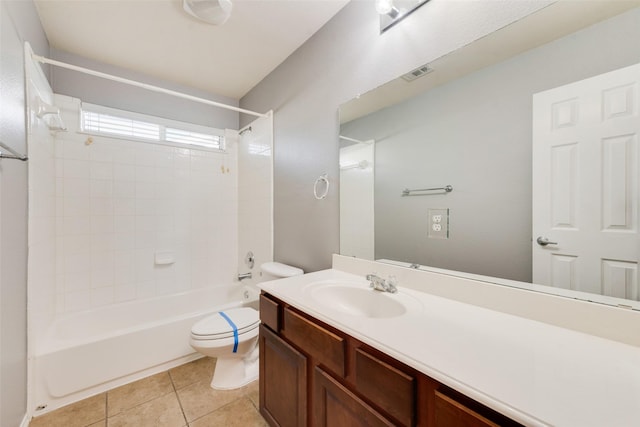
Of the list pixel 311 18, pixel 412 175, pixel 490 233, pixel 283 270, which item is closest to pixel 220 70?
pixel 311 18

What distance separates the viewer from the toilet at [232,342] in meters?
1.55

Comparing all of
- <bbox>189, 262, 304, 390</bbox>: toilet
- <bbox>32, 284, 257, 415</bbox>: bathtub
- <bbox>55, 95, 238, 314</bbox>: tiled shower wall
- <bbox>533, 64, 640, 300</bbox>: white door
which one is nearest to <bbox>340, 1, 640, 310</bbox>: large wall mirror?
<bbox>533, 64, 640, 300</bbox>: white door

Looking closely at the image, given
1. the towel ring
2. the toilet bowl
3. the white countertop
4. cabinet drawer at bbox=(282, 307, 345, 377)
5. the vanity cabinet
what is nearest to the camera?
the white countertop

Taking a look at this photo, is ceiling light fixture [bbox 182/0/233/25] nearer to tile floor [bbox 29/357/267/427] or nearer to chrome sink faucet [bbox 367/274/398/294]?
chrome sink faucet [bbox 367/274/398/294]

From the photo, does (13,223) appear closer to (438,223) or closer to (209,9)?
(209,9)

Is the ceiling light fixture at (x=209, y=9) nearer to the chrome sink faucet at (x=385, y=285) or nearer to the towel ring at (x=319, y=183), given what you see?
the towel ring at (x=319, y=183)

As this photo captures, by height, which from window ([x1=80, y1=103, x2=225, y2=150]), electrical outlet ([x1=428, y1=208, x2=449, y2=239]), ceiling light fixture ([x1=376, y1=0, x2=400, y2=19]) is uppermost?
ceiling light fixture ([x1=376, y1=0, x2=400, y2=19])

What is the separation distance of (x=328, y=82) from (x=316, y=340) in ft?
5.21

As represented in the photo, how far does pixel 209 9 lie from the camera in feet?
4.98

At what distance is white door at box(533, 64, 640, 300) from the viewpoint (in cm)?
73

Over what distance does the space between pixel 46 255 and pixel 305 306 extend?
2062mm

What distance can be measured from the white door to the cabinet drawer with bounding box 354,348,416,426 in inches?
25.6

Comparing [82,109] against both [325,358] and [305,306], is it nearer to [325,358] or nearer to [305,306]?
[305,306]

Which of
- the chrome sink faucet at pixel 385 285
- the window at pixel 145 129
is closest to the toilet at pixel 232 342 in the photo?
the chrome sink faucet at pixel 385 285
